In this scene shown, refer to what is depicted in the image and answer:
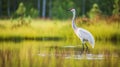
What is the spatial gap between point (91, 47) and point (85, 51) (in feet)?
0.19

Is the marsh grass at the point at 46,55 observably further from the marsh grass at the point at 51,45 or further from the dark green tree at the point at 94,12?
the dark green tree at the point at 94,12

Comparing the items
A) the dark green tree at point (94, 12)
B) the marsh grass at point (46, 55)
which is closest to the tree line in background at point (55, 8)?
the dark green tree at point (94, 12)

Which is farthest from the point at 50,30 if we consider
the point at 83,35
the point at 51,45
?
the point at 83,35

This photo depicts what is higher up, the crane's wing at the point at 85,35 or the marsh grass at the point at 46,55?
the crane's wing at the point at 85,35

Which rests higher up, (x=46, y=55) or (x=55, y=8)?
(x=55, y=8)

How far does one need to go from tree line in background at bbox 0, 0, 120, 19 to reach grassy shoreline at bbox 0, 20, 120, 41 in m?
0.06

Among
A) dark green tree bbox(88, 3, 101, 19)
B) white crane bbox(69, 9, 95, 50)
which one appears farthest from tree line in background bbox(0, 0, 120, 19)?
white crane bbox(69, 9, 95, 50)

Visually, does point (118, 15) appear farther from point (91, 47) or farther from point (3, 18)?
point (3, 18)

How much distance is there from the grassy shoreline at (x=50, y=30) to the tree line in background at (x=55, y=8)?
6 cm

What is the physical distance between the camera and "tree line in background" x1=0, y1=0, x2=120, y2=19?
3992mm

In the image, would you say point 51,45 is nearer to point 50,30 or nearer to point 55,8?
point 50,30

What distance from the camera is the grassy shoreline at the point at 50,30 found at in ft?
13.1

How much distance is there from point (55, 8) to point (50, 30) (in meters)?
0.19

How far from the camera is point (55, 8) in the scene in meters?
4.01
